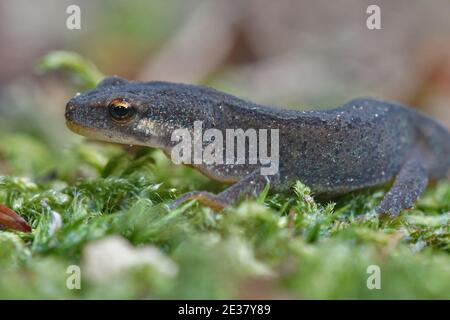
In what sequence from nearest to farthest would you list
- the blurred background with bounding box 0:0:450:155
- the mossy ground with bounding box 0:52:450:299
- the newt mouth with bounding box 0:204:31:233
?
the mossy ground with bounding box 0:52:450:299
the newt mouth with bounding box 0:204:31:233
the blurred background with bounding box 0:0:450:155

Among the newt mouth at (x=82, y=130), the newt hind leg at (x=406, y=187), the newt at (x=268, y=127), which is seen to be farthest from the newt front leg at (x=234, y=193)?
the newt mouth at (x=82, y=130)

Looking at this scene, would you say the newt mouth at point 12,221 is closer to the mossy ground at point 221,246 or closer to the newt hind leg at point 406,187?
the mossy ground at point 221,246

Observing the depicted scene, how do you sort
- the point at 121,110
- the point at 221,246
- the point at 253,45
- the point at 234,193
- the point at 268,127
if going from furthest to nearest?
the point at 253,45
the point at 268,127
the point at 121,110
the point at 234,193
the point at 221,246

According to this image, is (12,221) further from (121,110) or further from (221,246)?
(221,246)

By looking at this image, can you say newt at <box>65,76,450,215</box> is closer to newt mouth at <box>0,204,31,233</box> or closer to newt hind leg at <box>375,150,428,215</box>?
newt hind leg at <box>375,150,428,215</box>

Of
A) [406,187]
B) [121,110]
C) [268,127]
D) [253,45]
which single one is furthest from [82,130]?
[253,45]

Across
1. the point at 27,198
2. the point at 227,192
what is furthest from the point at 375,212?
the point at 27,198

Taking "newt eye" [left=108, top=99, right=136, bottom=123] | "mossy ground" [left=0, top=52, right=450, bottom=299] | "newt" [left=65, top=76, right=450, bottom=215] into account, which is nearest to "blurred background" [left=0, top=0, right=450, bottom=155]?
"newt" [left=65, top=76, right=450, bottom=215]
